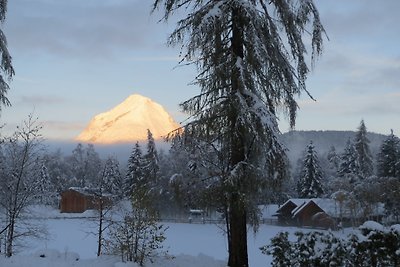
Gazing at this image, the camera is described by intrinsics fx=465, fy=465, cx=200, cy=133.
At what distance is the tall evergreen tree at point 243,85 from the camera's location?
8719mm

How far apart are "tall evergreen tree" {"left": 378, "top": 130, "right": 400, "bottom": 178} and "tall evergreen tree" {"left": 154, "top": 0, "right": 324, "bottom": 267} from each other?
43.8 metres

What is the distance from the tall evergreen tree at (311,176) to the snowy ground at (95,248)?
14.1 m

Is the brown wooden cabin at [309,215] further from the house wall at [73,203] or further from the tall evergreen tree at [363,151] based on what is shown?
the house wall at [73,203]

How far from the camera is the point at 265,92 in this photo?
31.2 ft

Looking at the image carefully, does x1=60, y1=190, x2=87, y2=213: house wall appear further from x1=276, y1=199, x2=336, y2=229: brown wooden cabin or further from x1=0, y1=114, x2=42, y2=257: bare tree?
x1=0, y1=114, x2=42, y2=257: bare tree

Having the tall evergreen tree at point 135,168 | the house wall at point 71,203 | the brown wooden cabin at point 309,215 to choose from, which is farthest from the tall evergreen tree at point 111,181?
the brown wooden cabin at point 309,215

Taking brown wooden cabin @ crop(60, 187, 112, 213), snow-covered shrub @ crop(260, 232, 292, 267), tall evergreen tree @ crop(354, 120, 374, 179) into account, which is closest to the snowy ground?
Result: snow-covered shrub @ crop(260, 232, 292, 267)

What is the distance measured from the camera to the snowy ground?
1084 cm

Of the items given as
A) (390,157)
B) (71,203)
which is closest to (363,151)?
(390,157)

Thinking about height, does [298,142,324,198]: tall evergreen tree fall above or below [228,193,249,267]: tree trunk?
above

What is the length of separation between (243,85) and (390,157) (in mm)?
45719

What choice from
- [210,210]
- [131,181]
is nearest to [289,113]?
[210,210]

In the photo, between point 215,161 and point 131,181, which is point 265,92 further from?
point 131,181

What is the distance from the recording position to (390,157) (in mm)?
49906
